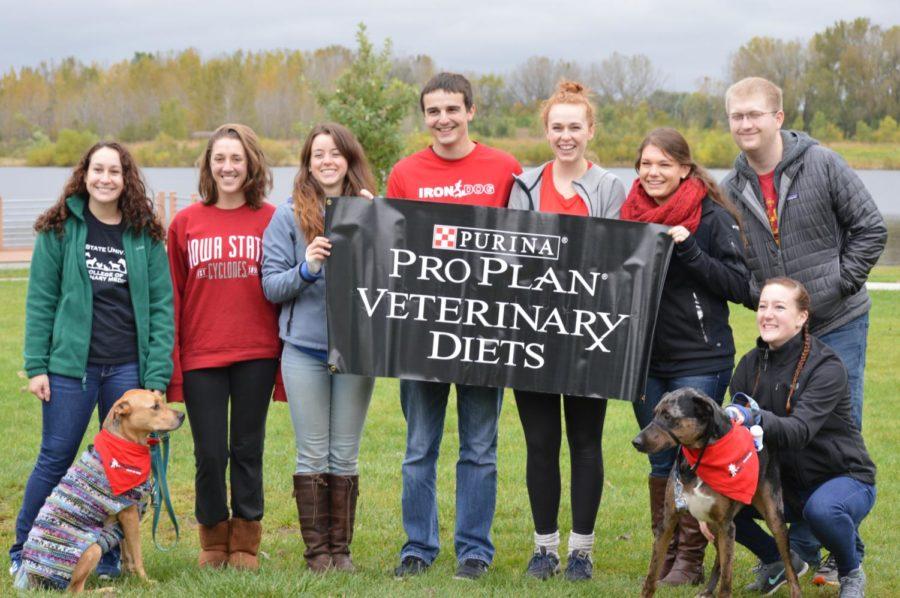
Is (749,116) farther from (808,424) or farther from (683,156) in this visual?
(808,424)

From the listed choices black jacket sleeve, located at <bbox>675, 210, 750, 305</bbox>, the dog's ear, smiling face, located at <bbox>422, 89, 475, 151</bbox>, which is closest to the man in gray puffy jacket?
black jacket sleeve, located at <bbox>675, 210, 750, 305</bbox>

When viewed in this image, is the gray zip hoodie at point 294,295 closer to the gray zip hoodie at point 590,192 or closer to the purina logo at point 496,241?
the purina logo at point 496,241

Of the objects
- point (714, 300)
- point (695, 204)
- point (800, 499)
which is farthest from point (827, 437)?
point (695, 204)

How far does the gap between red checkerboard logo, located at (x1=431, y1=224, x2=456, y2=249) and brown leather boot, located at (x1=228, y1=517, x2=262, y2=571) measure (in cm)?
190

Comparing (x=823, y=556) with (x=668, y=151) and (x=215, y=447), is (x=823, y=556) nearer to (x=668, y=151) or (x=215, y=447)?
(x=668, y=151)

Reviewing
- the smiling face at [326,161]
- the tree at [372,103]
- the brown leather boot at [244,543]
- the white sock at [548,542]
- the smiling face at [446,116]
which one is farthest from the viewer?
the tree at [372,103]

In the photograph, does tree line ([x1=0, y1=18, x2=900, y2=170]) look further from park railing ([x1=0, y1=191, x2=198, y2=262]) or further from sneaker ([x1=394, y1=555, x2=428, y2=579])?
sneaker ([x1=394, y1=555, x2=428, y2=579])

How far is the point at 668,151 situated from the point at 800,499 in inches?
75.2

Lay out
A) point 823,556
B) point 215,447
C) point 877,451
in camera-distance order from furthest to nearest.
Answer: point 877,451, point 823,556, point 215,447

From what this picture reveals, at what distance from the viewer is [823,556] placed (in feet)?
21.0

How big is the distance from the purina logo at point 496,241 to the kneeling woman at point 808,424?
1090 mm

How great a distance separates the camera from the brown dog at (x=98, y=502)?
17.0 feet

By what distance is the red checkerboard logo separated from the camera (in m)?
5.37

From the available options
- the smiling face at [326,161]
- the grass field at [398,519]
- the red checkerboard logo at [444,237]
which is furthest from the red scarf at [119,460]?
the red checkerboard logo at [444,237]
